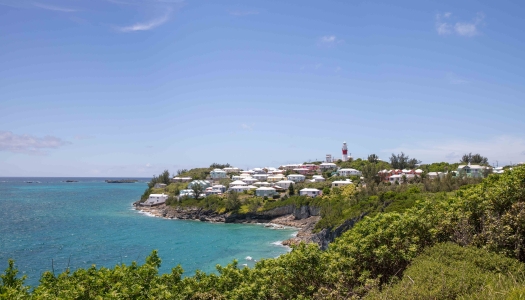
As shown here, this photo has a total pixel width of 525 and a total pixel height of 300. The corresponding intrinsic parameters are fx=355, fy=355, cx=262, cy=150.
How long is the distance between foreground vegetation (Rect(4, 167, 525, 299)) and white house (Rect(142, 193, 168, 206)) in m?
57.8

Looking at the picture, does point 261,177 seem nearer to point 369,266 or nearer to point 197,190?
point 197,190

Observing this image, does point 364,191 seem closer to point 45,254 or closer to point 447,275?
point 45,254

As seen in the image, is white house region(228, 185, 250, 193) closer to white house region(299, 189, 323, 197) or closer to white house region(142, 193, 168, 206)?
white house region(299, 189, 323, 197)

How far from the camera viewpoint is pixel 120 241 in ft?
113

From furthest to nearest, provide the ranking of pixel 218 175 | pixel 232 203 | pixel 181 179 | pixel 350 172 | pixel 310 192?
pixel 181 179
pixel 218 175
pixel 350 172
pixel 310 192
pixel 232 203

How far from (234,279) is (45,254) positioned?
25.1 m

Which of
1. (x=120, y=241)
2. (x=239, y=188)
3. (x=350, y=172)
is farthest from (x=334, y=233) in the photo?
A: (x=350, y=172)

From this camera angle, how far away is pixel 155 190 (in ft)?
244

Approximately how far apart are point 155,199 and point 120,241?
32.9 m

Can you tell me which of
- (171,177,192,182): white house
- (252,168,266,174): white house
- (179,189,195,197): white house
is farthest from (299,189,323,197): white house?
(171,177,192,182): white house

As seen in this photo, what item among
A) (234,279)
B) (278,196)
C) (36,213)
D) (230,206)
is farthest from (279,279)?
(36,213)

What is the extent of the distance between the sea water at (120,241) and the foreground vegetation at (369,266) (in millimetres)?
14732

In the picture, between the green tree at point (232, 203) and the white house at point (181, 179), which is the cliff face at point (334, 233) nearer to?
the green tree at point (232, 203)

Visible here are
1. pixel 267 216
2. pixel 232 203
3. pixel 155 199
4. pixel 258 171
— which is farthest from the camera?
pixel 258 171
